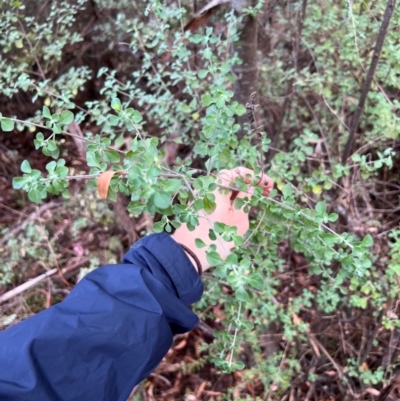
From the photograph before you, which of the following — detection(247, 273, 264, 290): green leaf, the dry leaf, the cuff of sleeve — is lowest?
the cuff of sleeve

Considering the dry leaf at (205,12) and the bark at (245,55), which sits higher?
the dry leaf at (205,12)

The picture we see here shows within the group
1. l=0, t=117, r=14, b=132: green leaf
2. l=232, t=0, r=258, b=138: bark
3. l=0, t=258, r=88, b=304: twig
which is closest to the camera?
l=0, t=117, r=14, b=132: green leaf

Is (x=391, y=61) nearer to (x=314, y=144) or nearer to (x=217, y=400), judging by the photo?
(x=314, y=144)

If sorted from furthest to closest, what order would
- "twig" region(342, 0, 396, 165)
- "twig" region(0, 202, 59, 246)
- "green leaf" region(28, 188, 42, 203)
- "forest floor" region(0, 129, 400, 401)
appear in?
"twig" region(0, 202, 59, 246) < "forest floor" region(0, 129, 400, 401) < "twig" region(342, 0, 396, 165) < "green leaf" region(28, 188, 42, 203)

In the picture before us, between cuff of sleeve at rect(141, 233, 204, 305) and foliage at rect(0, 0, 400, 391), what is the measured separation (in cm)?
12

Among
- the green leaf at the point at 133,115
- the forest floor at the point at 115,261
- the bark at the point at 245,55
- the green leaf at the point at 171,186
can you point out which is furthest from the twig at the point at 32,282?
the green leaf at the point at 171,186

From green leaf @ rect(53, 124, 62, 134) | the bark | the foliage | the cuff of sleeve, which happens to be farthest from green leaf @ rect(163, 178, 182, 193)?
the bark

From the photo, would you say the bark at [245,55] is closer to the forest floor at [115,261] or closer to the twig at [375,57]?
the twig at [375,57]

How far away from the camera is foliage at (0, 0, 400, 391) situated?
38.8 inches

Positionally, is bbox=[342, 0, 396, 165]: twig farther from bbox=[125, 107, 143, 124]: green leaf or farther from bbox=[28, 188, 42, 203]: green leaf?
bbox=[28, 188, 42, 203]: green leaf

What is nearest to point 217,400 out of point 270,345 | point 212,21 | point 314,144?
point 270,345

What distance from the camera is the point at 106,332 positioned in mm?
1071

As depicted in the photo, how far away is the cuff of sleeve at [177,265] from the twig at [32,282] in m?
1.34

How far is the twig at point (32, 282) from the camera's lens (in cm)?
230
